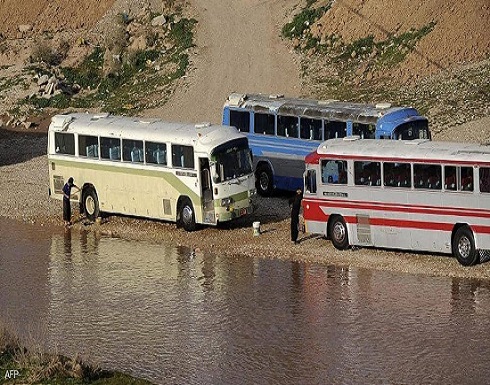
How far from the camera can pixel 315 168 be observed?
38031mm

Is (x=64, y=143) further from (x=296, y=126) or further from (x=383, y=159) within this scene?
(x=383, y=159)

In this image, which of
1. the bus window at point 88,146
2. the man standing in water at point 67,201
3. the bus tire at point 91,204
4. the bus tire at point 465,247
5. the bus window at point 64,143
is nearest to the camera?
the bus tire at point 465,247

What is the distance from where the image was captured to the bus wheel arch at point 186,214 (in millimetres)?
40969

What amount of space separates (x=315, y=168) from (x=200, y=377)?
39.1 ft

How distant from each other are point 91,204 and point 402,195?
12.5 m

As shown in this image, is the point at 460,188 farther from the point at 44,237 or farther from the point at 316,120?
the point at 44,237

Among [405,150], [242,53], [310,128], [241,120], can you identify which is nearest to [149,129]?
[241,120]

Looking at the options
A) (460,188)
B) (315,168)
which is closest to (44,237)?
(315,168)

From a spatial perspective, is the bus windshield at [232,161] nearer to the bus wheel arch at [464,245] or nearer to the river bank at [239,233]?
the river bank at [239,233]

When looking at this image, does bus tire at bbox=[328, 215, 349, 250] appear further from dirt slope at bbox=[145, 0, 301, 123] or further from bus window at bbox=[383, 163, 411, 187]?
dirt slope at bbox=[145, 0, 301, 123]

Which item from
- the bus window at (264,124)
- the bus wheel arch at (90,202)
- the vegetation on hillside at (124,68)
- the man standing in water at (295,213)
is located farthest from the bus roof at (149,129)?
the vegetation on hillside at (124,68)

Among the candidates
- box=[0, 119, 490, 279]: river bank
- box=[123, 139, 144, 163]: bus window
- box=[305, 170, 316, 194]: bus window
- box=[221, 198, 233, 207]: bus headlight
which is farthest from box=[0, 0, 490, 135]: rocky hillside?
box=[305, 170, 316, 194]: bus window

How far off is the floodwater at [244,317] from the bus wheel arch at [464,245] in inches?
36.9

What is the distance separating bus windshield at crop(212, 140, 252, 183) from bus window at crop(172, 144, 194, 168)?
914mm
